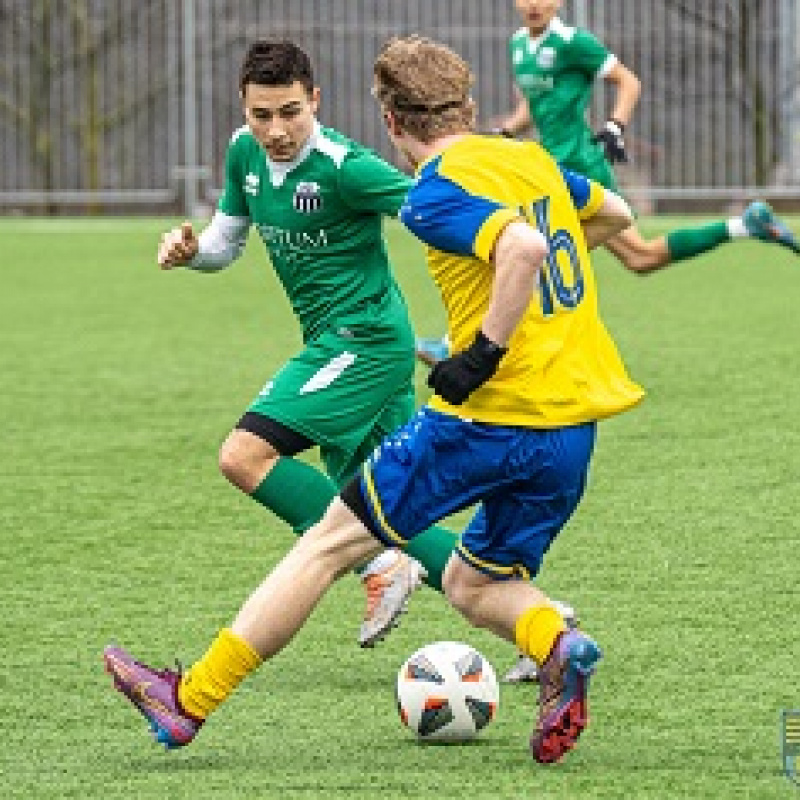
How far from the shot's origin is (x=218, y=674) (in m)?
5.56

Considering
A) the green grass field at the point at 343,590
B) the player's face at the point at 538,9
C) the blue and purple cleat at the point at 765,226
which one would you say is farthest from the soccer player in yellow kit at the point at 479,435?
the player's face at the point at 538,9

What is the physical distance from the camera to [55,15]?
2619 centimetres

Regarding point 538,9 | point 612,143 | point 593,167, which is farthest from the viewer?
A: point 593,167

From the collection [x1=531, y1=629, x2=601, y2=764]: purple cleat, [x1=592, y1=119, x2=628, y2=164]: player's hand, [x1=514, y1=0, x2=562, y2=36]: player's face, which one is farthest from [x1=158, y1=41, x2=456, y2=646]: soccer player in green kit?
[x1=514, y1=0, x2=562, y2=36]: player's face

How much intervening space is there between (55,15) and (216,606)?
19498mm

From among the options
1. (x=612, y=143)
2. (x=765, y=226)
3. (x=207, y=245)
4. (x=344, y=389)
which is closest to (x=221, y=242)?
(x=207, y=245)

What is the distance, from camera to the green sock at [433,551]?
6516mm

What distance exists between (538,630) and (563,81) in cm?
897

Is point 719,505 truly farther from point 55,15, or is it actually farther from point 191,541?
point 55,15

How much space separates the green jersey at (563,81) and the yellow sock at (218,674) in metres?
8.60

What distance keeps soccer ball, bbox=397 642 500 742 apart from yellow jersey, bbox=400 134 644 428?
69 cm

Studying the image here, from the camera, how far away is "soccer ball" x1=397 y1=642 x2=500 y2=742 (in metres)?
5.76

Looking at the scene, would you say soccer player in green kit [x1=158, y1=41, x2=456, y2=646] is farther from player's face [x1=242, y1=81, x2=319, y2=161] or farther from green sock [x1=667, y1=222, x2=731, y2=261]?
green sock [x1=667, y1=222, x2=731, y2=261]

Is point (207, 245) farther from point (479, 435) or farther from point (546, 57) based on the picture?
Answer: point (546, 57)
